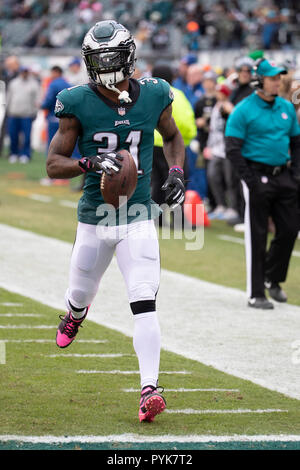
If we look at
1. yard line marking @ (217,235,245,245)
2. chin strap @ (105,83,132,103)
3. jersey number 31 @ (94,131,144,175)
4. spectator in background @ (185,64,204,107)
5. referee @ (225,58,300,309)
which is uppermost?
chin strap @ (105,83,132,103)

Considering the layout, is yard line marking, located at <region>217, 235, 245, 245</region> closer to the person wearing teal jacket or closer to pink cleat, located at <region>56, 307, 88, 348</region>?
the person wearing teal jacket

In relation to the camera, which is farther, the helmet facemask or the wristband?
the wristband

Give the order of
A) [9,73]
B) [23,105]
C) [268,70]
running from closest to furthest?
[268,70] < [23,105] < [9,73]

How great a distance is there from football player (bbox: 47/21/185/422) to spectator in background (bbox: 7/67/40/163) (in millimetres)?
16166

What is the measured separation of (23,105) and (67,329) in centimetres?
1594

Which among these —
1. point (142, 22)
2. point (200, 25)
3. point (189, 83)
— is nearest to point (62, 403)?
point (189, 83)

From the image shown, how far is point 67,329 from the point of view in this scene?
5.97 m

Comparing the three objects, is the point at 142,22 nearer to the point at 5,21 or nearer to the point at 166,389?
the point at 5,21

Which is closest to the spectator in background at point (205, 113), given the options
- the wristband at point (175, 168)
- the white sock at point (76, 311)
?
the white sock at point (76, 311)

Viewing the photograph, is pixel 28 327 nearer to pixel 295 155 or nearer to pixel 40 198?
pixel 295 155

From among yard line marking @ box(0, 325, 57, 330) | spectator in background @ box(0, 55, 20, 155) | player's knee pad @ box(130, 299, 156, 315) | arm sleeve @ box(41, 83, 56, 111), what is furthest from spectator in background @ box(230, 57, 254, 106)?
spectator in background @ box(0, 55, 20, 155)

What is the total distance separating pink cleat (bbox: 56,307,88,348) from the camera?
19.4 feet

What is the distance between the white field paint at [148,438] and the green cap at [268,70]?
406 cm

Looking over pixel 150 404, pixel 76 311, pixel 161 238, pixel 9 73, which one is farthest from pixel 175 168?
pixel 9 73
